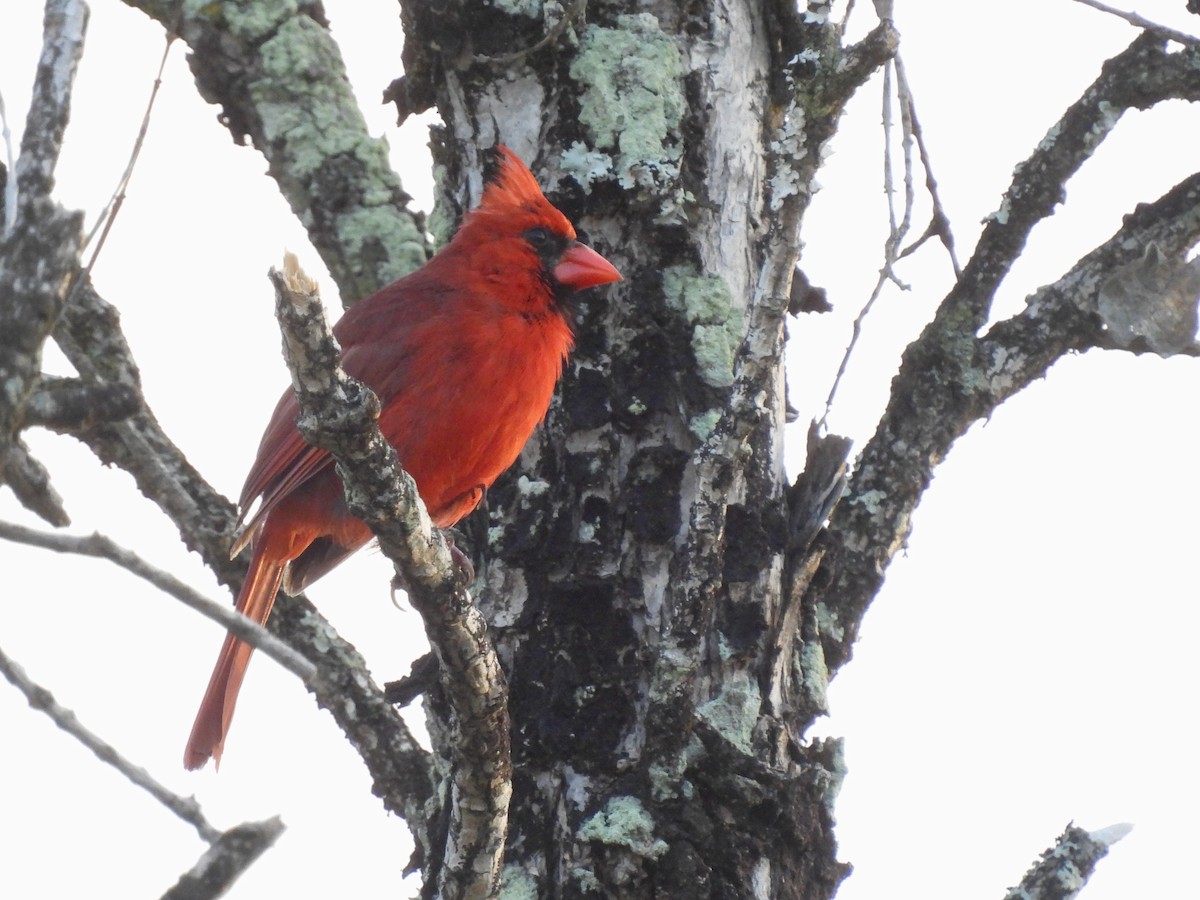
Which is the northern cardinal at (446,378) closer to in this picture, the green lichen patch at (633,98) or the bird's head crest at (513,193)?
the bird's head crest at (513,193)

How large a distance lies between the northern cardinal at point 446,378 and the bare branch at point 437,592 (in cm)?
77

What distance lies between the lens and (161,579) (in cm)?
125

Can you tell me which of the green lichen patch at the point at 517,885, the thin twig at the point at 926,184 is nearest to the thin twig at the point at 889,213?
the thin twig at the point at 926,184

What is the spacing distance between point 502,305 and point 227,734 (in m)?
0.99

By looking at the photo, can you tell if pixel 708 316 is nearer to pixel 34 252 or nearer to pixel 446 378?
pixel 446 378

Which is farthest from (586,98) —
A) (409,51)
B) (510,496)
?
(510,496)

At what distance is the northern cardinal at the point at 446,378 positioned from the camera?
2.82 meters

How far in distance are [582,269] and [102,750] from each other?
1.65 metres

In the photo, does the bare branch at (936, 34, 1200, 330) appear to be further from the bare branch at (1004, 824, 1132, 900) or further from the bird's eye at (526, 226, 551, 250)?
the bare branch at (1004, 824, 1132, 900)

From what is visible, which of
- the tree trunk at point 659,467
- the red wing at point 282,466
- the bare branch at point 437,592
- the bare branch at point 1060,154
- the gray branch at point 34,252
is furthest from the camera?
the red wing at point 282,466

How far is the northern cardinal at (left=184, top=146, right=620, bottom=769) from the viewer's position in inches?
111

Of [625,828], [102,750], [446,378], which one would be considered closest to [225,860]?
[102,750]

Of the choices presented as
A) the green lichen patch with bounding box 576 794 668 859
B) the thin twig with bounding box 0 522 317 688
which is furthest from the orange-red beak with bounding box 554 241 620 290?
the thin twig with bounding box 0 522 317 688

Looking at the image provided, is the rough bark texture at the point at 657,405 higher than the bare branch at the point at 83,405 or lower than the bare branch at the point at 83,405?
higher
